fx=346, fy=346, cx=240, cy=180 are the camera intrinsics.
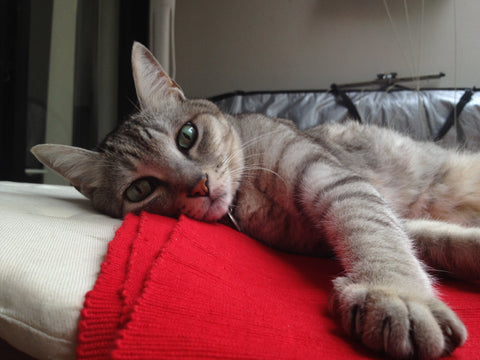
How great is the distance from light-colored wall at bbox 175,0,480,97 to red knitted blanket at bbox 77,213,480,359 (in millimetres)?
2417

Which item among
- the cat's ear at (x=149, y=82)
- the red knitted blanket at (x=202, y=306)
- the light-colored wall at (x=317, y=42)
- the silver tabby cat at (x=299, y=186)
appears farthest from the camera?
the light-colored wall at (x=317, y=42)

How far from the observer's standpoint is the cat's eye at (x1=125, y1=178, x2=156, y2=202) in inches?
42.1

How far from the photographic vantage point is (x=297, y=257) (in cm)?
102

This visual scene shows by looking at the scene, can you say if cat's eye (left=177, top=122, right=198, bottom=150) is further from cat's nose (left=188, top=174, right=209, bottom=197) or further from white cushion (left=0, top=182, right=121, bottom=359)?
white cushion (left=0, top=182, right=121, bottom=359)

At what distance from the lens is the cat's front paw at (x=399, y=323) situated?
1.60 feet

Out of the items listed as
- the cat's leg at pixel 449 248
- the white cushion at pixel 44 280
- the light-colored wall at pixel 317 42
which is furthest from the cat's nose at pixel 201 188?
the light-colored wall at pixel 317 42

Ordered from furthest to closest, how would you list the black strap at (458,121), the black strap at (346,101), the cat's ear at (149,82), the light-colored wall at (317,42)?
the light-colored wall at (317,42), the black strap at (346,101), the black strap at (458,121), the cat's ear at (149,82)

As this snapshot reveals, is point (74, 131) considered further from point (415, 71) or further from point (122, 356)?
point (415, 71)

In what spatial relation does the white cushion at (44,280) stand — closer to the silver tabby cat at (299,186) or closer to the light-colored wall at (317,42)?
the silver tabby cat at (299,186)

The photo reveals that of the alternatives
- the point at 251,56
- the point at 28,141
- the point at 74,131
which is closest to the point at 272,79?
the point at 251,56

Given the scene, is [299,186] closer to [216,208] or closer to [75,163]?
[216,208]

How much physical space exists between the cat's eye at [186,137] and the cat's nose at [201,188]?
17 cm

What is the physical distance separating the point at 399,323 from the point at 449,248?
55 centimetres

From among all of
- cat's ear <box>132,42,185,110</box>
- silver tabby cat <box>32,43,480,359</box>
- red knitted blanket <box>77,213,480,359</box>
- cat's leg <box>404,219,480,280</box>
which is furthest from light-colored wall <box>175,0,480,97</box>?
red knitted blanket <box>77,213,480,359</box>
